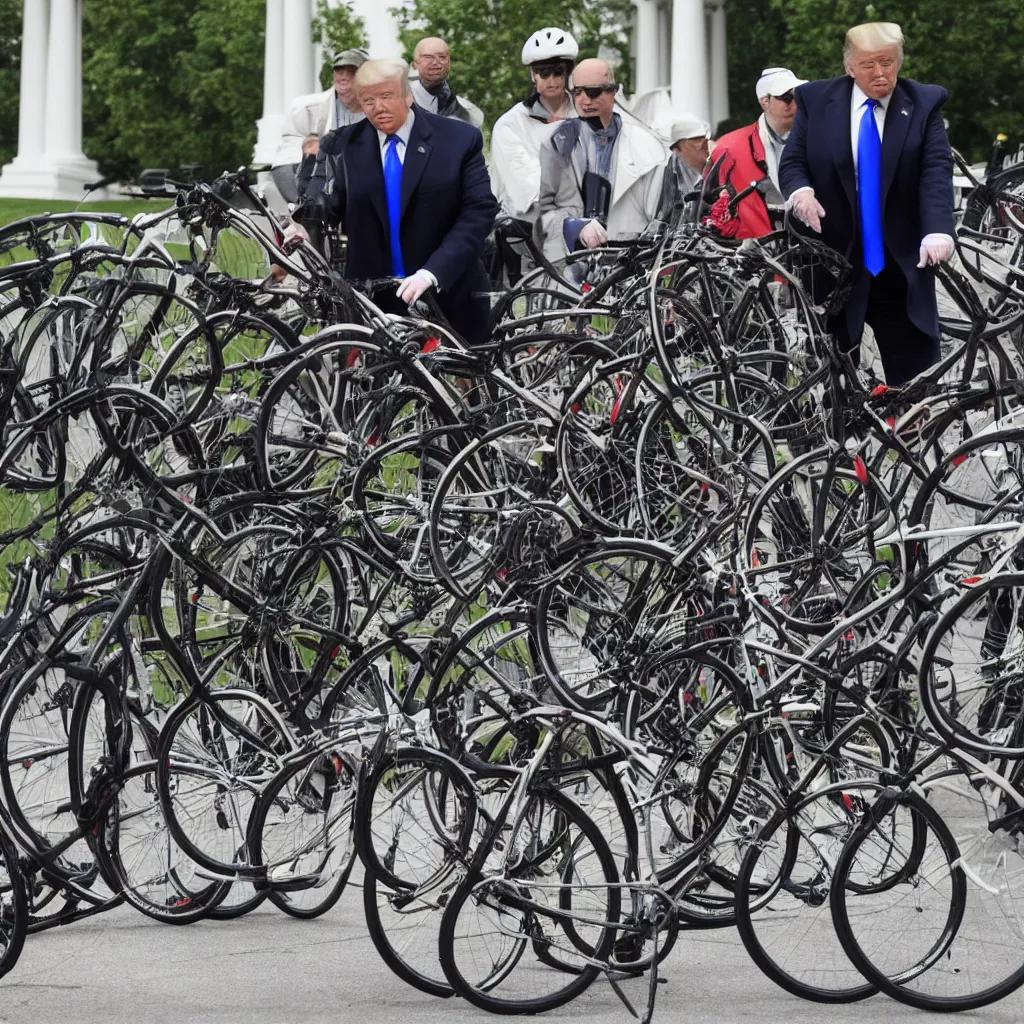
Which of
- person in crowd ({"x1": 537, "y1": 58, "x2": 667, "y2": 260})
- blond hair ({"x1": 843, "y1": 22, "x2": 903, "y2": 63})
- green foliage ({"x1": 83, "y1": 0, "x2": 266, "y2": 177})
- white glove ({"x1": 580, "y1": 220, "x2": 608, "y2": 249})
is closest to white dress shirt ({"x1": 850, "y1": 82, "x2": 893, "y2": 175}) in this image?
blond hair ({"x1": 843, "y1": 22, "x2": 903, "y2": 63})

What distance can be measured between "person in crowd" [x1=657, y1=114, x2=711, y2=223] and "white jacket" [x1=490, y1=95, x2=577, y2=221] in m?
0.54

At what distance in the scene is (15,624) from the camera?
5.47 meters

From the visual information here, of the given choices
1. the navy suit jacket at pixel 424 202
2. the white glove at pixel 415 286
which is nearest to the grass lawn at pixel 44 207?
the navy suit jacket at pixel 424 202

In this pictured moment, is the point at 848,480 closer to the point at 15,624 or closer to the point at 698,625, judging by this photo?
the point at 698,625

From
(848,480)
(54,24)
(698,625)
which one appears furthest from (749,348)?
(54,24)

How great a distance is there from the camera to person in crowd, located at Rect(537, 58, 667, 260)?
946 centimetres

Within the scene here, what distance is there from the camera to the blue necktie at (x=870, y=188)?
23.4ft

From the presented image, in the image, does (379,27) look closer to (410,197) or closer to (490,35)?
(490,35)

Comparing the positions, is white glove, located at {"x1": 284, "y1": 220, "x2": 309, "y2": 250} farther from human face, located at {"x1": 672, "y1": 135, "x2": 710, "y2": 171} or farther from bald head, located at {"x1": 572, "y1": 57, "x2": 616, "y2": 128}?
human face, located at {"x1": 672, "y1": 135, "x2": 710, "y2": 171}

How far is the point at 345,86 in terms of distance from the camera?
963cm

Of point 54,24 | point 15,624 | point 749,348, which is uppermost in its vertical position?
point 54,24

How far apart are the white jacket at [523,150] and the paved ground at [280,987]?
4725 mm

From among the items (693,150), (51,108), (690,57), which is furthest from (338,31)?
(693,150)

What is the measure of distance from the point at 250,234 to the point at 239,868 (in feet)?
7.43
